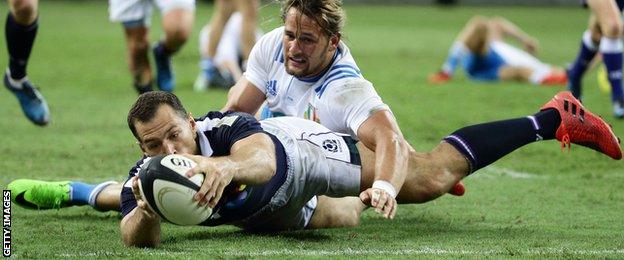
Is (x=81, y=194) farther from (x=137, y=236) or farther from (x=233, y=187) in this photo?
(x=233, y=187)

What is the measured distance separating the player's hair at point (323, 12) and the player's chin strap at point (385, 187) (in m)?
1.08

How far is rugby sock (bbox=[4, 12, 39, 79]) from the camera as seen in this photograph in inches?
315

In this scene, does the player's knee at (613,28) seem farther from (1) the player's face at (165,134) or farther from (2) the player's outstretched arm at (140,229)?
(2) the player's outstretched arm at (140,229)

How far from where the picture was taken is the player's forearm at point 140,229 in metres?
4.87

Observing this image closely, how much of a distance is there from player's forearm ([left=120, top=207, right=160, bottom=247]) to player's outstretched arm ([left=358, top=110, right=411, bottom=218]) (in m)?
0.86

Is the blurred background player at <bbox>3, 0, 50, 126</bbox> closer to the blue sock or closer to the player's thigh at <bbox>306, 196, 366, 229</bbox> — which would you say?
the blue sock

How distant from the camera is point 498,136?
590 centimetres

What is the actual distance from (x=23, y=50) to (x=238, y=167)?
389 centimetres

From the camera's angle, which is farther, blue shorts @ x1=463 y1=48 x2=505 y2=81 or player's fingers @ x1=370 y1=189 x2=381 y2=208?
blue shorts @ x1=463 y1=48 x2=505 y2=81

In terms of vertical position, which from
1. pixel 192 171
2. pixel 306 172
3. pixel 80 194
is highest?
pixel 192 171

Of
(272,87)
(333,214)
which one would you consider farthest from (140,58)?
(333,214)

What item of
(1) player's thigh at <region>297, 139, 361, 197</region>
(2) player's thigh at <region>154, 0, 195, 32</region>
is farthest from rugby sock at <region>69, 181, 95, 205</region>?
(2) player's thigh at <region>154, 0, 195, 32</region>

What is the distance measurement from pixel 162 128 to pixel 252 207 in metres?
0.54

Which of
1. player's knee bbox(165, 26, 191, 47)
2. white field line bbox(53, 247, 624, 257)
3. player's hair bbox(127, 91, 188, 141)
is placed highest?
player's hair bbox(127, 91, 188, 141)
